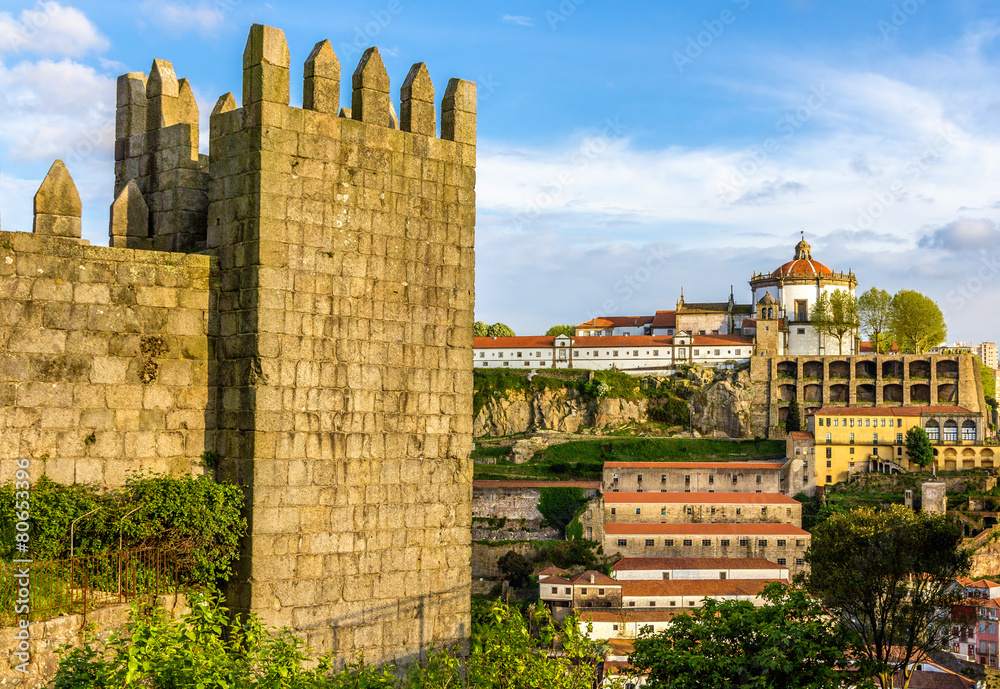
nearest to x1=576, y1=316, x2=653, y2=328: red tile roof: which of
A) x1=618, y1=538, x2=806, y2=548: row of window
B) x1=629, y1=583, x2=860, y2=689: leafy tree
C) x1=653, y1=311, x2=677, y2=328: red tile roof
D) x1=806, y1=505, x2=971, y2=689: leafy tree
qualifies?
x1=653, y1=311, x2=677, y2=328: red tile roof

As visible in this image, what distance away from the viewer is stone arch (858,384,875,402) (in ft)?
297

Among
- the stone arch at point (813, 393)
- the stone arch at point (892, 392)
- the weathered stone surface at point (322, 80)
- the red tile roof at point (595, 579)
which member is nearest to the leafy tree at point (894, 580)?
the red tile roof at point (595, 579)

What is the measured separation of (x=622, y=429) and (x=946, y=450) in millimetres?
25200

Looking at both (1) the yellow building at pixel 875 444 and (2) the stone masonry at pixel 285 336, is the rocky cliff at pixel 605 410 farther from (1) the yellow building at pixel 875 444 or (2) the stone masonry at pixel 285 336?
(2) the stone masonry at pixel 285 336

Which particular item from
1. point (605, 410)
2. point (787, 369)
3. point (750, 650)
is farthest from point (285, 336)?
point (787, 369)

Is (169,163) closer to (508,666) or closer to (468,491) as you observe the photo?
(468,491)

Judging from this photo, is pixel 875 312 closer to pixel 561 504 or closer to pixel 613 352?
pixel 613 352

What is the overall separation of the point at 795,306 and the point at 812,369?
777 cm

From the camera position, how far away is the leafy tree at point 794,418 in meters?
86.2

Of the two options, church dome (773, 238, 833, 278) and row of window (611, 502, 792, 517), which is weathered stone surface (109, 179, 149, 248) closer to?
row of window (611, 502, 792, 517)

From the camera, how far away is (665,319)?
10225cm

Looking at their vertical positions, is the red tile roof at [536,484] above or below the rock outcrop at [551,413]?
below

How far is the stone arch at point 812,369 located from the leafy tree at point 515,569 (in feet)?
131

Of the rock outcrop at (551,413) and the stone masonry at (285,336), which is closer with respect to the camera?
the stone masonry at (285,336)
